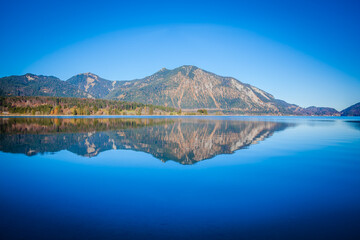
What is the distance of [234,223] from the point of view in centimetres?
714

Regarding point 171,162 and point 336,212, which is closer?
point 336,212

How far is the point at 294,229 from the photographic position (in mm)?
6809

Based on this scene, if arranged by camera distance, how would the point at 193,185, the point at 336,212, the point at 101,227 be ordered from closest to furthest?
the point at 101,227, the point at 336,212, the point at 193,185

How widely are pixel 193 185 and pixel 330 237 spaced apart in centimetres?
604

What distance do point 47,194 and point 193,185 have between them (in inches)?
266

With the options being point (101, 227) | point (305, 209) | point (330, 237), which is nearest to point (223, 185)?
point (305, 209)

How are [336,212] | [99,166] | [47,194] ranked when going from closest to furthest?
[336,212], [47,194], [99,166]

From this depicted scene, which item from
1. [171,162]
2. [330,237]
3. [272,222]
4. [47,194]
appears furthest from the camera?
[171,162]

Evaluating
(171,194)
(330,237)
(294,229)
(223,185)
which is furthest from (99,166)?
(330,237)

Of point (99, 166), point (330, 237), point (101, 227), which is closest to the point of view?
point (330, 237)

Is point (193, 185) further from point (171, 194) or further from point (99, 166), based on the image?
point (99, 166)

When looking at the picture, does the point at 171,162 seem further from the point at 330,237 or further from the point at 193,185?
the point at 330,237

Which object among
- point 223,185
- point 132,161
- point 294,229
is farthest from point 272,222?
point 132,161

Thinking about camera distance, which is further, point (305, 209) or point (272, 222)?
point (305, 209)
